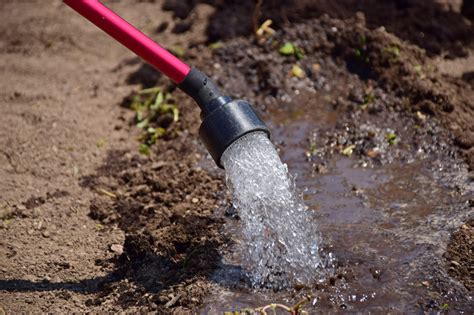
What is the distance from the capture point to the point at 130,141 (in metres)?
4.02

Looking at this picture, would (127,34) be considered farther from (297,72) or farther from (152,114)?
(297,72)

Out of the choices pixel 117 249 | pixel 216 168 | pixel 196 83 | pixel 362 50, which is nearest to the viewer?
pixel 196 83

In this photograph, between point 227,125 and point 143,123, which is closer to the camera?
point 227,125

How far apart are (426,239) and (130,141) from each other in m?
1.86

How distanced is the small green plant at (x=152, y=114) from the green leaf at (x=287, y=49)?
814 millimetres

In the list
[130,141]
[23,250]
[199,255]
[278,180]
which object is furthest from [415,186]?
[23,250]

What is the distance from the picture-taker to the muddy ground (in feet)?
9.45

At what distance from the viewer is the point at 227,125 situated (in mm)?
2656

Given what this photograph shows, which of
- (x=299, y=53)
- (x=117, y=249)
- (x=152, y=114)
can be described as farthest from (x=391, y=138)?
(x=117, y=249)

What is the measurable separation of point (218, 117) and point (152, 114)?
5.06ft

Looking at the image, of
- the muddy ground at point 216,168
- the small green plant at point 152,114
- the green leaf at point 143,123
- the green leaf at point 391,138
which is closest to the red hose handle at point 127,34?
the muddy ground at point 216,168

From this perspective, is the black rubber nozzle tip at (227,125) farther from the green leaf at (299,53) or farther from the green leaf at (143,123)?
the green leaf at (299,53)

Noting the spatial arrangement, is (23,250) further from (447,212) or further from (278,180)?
(447,212)

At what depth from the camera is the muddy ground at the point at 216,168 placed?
9.45ft
